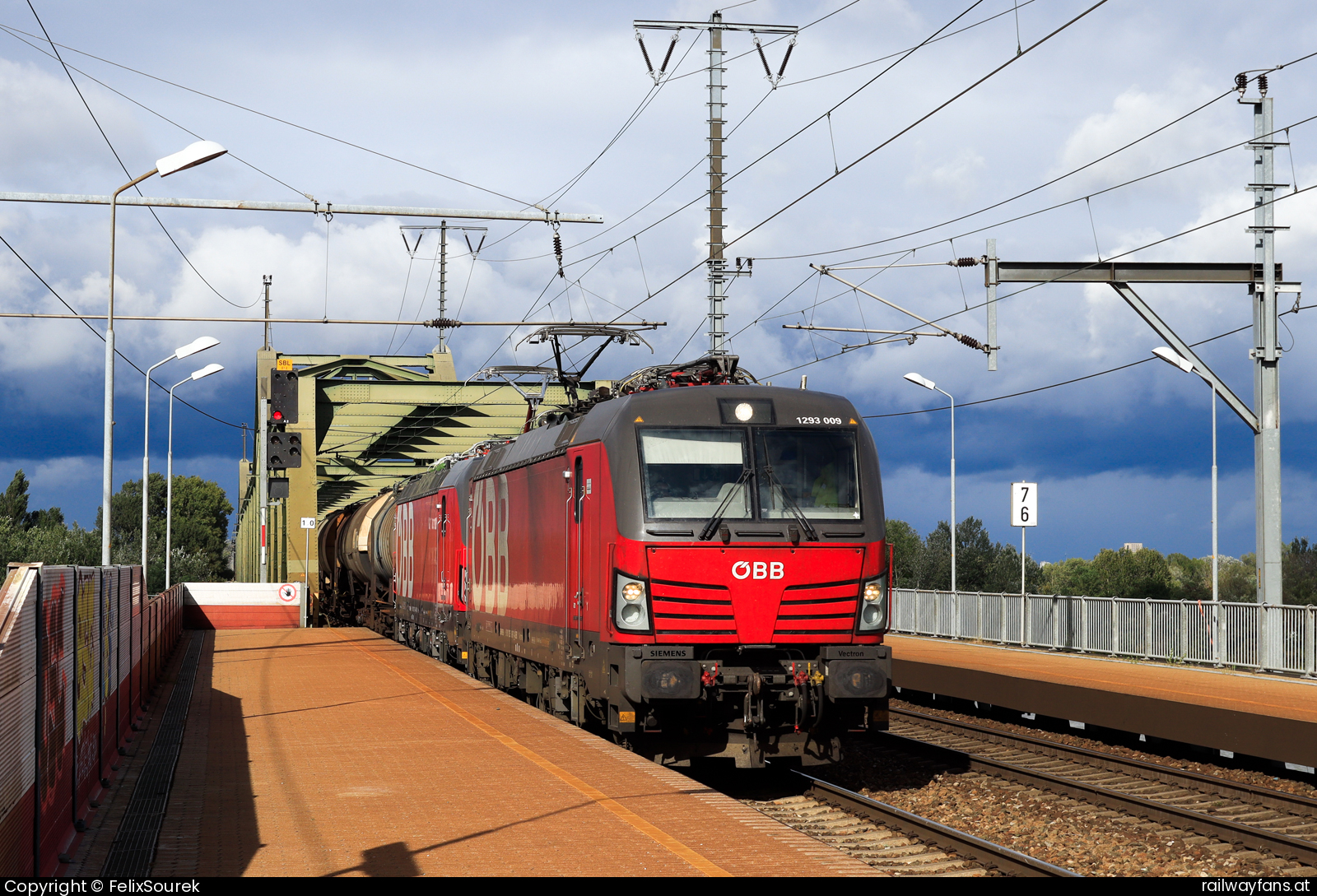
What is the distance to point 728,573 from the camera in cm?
1148

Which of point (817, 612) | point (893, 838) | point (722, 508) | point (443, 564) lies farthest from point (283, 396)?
point (893, 838)

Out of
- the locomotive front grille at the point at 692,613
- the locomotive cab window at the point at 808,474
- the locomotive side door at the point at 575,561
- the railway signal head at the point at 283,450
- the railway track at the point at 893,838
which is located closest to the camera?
the railway track at the point at 893,838

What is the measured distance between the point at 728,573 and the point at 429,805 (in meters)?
3.28

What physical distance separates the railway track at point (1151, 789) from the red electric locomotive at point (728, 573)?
7.17ft

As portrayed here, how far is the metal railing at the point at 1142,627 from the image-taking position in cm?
2227

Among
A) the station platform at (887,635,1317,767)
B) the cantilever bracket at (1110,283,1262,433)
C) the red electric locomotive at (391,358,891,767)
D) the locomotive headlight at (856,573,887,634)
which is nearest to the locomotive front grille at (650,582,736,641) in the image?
the red electric locomotive at (391,358,891,767)

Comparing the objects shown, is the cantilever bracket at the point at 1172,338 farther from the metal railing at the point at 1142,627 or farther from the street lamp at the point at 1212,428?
the metal railing at the point at 1142,627

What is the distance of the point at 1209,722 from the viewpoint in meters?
14.1

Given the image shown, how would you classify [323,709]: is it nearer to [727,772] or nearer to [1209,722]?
[727,772]

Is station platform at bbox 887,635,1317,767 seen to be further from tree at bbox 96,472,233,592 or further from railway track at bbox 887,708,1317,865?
tree at bbox 96,472,233,592

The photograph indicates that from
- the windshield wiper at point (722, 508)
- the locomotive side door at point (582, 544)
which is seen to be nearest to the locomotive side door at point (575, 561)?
the locomotive side door at point (582, 544)

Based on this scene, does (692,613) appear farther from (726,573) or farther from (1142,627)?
(1142,627)
